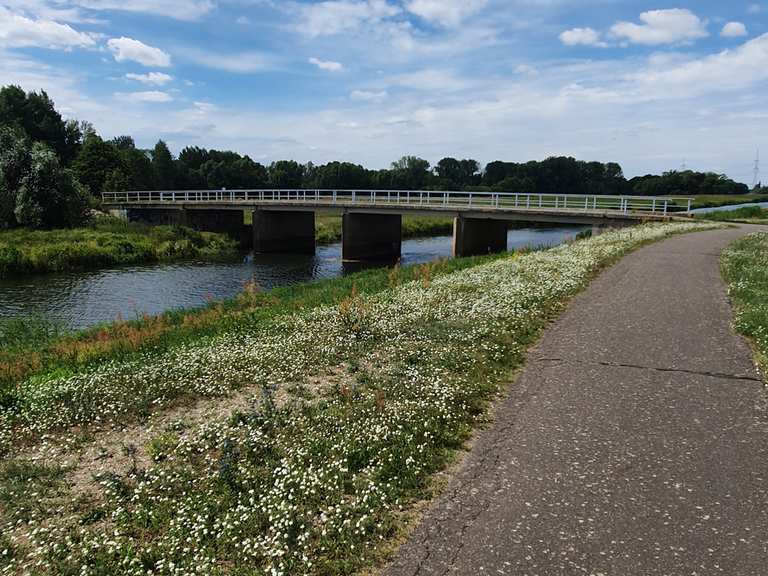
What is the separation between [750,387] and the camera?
28.9ft

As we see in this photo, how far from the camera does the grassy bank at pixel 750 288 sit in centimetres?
1112

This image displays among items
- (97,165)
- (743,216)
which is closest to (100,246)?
(97,165)

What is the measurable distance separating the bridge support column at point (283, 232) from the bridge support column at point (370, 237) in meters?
8.93

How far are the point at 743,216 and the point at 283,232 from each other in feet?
149

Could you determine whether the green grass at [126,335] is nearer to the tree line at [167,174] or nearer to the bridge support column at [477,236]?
the bridge support column at [477,236]

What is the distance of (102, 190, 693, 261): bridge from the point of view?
43.3 metres

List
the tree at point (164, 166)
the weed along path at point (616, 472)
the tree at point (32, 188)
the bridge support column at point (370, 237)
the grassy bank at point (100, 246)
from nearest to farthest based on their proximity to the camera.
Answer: the weed along path at point (616, 472) → the grassy bank at point (100, 246) → the tree at point (32, 188) → the bridge support column at point (370, 237) → the tree at point (164, 166)

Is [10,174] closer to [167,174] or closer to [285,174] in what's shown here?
[167,174]

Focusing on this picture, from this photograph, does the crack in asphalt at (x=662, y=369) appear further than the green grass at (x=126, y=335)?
No

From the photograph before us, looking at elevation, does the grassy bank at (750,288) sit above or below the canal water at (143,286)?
above

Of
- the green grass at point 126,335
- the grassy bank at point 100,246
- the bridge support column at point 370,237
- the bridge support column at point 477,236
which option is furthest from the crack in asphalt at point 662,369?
the bridge support column at point 370,237

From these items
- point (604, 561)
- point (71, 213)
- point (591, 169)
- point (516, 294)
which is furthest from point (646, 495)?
point (591, 169)

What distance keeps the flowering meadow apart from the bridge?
33.1 metres

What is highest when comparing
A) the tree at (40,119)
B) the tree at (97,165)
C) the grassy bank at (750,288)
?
the tree at (40,119)
